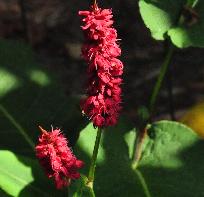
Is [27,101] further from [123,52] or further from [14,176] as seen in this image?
[123,52]

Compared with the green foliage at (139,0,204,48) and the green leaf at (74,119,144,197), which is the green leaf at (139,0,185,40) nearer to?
the green foliage at (139,0,204,48)

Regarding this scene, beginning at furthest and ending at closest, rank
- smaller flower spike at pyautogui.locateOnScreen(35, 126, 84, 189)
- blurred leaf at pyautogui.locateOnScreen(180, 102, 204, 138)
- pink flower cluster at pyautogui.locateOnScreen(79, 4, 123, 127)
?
blurred leaf at pyautogui.locateOnScreen(180, 102, 204, 138)
smaller flower spike at pyautogui.locateOnScreen(35, 126, 84, 189)
pink flower cluster at pyautogui.locateOnScreen(79, 4, 123, 127)

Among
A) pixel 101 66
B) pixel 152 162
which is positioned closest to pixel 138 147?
pixel 152 162

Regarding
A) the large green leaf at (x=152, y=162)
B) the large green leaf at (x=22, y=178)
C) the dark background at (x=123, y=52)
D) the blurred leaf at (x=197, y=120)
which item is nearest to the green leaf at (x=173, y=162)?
the large green leaf at (x=152, y=162)

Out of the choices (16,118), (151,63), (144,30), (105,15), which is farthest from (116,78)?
(144,30)

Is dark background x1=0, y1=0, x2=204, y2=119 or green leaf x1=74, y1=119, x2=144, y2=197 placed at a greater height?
green leaf x1=74, y1=119, x2=144, y2=197

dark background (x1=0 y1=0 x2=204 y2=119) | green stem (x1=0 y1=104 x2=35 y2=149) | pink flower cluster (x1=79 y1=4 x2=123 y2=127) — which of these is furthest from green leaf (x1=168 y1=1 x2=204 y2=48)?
dark background (x1=0 y1=0 x2=204 y2=119)

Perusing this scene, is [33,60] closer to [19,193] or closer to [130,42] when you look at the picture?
[19,193]
